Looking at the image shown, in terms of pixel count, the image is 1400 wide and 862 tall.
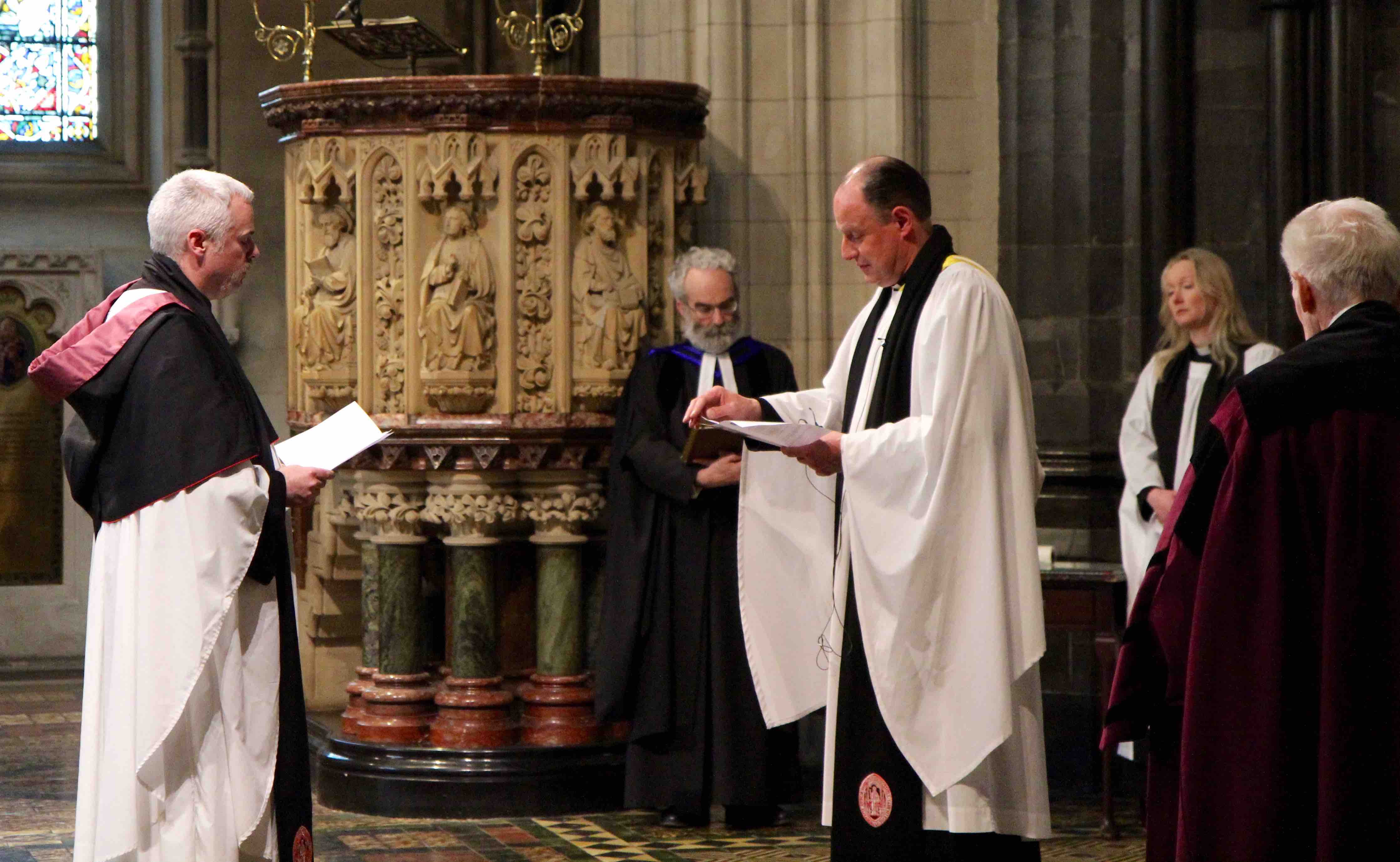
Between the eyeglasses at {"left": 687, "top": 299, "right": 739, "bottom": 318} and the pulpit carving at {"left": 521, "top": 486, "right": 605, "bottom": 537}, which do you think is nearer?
the eyeglasses at {"left": 687, "top": 299, "right": 739, "bottom": 318}

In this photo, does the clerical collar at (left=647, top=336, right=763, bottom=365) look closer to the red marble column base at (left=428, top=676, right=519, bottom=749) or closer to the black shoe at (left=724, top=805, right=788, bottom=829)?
the red marble column base at (left=428, top=676, right=519, bottom=749)

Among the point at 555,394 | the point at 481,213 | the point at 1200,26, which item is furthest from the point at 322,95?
the point at 1200,26

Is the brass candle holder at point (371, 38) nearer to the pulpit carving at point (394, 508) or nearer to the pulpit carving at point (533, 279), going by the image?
the pulpit carving at point (533, 279)

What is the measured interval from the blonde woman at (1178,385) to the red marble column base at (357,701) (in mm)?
2537

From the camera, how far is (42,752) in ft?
24.1

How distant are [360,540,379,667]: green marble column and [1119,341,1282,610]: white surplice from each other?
2.48 m

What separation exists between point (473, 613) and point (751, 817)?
1.14 m

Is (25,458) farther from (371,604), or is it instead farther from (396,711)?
(396,711)

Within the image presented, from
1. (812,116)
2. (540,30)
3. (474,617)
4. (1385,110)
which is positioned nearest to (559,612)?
(474,617)

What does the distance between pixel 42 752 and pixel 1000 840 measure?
4.49 m

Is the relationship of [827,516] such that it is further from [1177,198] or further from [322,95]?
[1177,198]

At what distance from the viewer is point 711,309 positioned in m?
6.05

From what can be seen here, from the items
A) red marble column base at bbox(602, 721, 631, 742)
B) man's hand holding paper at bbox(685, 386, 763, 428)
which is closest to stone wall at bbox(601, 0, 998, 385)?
red marble column base at bbox(602, 721, 631, 742)

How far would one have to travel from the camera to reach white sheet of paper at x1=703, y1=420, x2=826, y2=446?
407 centimetres
